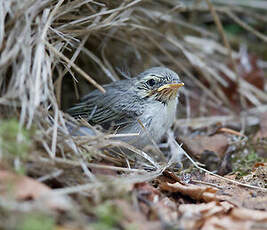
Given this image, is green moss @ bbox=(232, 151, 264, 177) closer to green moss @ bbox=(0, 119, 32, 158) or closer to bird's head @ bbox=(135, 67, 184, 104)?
bird's head @ bbox=(135, 67, 184, 104)

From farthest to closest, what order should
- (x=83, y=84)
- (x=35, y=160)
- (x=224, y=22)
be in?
(x=224, y=22) < (x=83, y=84) < (x=35, y=160)

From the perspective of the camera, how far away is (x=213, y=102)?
5160 millimetres

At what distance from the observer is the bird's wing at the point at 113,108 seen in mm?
3549

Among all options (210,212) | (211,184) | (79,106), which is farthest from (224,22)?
(210,212)

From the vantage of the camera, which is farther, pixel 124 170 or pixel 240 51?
pixel 240 51

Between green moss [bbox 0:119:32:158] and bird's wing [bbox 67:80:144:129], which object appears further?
bird's wing [bbox 67:80:144:129]

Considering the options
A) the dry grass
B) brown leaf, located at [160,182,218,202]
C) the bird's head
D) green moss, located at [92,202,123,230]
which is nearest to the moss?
the dry grass

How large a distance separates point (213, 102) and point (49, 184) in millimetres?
3291

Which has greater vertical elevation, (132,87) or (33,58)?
(33,58)

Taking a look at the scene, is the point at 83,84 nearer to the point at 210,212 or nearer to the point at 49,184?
the point at 49,184

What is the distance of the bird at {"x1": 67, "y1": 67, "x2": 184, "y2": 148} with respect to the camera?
3520mm

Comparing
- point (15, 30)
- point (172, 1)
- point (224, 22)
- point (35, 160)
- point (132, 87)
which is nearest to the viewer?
point (35, 160)

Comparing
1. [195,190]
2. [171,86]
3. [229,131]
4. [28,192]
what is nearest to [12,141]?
[28,192]

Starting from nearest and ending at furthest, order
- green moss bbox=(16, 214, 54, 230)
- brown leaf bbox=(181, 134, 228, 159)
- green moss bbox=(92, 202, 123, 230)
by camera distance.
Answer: green moss bbox=(16, 214, 54, 230)
green moss bbox=(92, 202, 123, 230)
brown leaf bbox=(181, 134, 228, 159)
